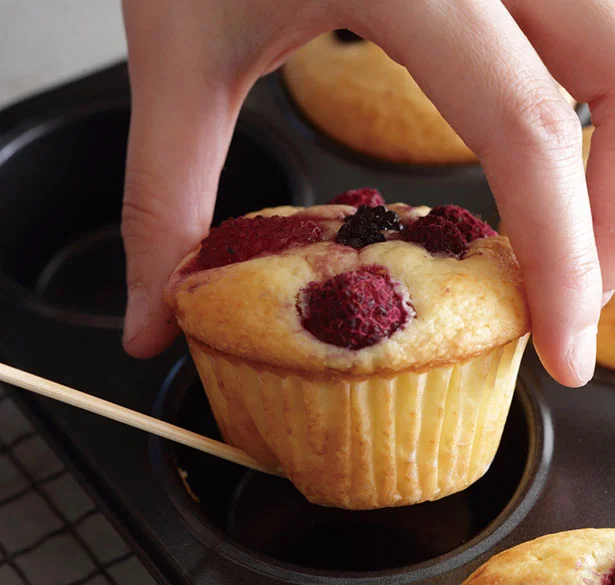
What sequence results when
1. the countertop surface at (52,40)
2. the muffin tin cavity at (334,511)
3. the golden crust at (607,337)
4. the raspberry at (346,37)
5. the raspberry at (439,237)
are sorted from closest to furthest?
1. the raspberry at (439,237)
2. the muffin tin cavity at (334,511)
3. the golden crust at (607,337)
4. the raspberry at (346,37)
5. the countertop surface at (52,40)

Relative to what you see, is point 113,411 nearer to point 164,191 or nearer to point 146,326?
point 146,326

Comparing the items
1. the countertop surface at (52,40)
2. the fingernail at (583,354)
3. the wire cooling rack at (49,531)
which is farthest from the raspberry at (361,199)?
the countertop surface at (52,40)

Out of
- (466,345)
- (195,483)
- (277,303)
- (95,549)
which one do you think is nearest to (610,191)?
(466,345)

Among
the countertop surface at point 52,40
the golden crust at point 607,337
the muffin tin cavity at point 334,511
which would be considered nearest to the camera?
the muffin tin cavity at point 334,511

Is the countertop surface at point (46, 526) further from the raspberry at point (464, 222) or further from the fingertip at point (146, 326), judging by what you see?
the raspberry at point (464, 222)

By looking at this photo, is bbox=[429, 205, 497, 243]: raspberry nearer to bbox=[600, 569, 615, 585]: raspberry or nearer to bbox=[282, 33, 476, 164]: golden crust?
bbox=[600, 569, 615, 585]: raspberry

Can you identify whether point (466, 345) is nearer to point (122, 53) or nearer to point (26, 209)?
point (26, 209)
